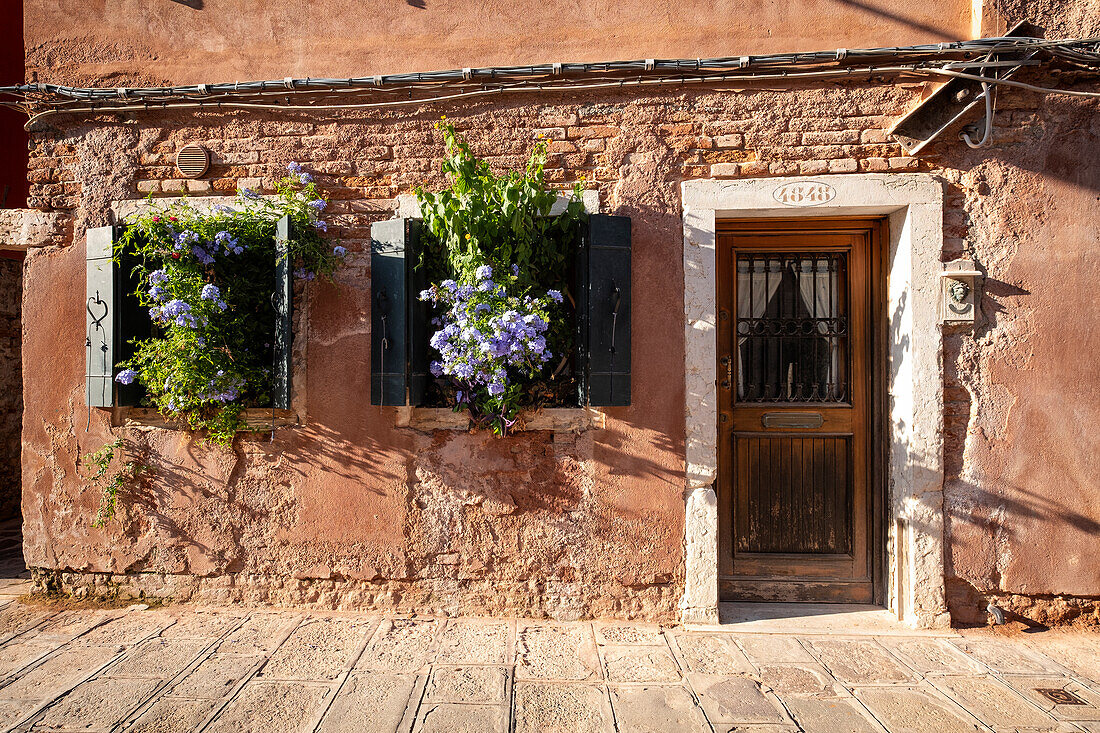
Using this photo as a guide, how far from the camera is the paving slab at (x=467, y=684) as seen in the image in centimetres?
253

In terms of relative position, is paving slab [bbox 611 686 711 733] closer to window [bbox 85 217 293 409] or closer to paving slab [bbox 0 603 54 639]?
window [bbox 85 217 293 409]

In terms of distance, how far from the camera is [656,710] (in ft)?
8.05

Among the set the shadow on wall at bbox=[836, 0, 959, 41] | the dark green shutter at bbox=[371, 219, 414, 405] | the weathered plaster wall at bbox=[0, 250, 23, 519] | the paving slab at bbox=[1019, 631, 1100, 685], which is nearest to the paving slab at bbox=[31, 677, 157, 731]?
the dark green shutter at bbox=[371, 219, 414, 405]

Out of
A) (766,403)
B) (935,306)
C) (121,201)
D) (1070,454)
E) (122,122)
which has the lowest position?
(1070,454)

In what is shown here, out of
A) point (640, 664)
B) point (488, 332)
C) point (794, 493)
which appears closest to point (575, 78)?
point (488, 332)

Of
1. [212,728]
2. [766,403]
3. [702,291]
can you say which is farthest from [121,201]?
[766,403]

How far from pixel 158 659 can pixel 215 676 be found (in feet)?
1.35

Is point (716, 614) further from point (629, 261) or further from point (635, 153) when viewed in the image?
point (635, 153)

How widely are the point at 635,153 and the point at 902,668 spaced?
3099 mm

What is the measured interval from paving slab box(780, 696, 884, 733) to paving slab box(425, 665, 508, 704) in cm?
131

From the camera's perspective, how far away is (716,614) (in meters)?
3.23

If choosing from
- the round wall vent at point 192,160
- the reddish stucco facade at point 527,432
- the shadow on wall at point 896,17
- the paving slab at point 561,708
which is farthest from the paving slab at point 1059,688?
the round wall vent at point 192,160

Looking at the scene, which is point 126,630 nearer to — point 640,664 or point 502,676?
point 502,676

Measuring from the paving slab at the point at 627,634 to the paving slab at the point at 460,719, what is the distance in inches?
32.2
